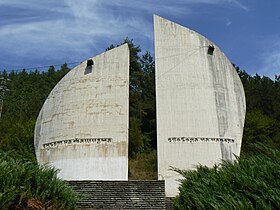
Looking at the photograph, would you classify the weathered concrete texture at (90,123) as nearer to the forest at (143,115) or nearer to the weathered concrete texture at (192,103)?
the weathered concrete texture at (192,103)

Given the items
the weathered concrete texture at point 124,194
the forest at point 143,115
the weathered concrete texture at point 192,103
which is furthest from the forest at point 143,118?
the weathered concrete texture at point 124,194

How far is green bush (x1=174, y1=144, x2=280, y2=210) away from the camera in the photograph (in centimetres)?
378

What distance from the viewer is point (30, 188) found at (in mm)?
4824

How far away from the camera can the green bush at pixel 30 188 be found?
4418 millimetres

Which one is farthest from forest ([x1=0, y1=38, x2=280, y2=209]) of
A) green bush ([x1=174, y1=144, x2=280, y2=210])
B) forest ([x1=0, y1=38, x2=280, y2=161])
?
green bush ([x1=174, y1=144, x2=280, y2=210])

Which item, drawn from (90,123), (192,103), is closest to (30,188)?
(90,123)

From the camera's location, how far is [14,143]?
71.2 ft

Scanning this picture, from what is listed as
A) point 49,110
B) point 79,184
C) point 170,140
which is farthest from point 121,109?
point 79,184

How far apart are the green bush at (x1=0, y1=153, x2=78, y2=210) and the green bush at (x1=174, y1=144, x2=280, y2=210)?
1.75 m

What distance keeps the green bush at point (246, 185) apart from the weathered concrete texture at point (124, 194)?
4093mm

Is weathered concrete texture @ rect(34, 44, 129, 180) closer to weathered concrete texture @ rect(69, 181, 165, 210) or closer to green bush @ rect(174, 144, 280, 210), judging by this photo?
weathered concrete texture @ rect(69, 181, 165, 210)

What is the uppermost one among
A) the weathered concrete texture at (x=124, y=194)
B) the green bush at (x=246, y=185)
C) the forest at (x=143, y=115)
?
the forest at (x=143, y=115)

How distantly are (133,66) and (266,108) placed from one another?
10492mm

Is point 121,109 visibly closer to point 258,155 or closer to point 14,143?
point 258,155
